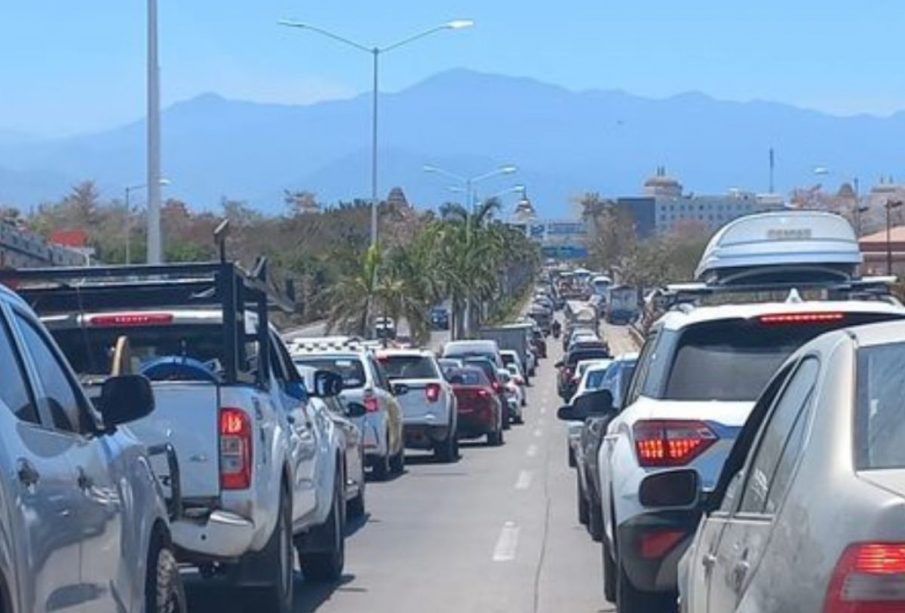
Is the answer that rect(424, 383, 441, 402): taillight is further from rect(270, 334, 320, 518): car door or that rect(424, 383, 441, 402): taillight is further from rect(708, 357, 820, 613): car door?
rect(708, 357, 820, 613): car door

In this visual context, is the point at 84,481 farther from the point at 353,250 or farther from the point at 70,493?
the point at 353,250

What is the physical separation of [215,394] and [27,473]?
15.4ft

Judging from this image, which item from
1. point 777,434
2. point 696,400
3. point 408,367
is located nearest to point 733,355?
point 696,400

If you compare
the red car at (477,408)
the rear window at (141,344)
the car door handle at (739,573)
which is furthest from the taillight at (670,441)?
the red car at (477,408)

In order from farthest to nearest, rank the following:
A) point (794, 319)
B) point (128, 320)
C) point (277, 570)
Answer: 1. point (128, 320)
2. point (277, 570)
3. point (794, 319)

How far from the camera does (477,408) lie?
114ft

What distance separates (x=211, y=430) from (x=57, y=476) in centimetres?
417

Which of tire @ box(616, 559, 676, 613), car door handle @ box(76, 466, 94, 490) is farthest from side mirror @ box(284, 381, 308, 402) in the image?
car door handle @ box(76, 466, 94, 490)

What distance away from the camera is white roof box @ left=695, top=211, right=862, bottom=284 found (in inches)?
653

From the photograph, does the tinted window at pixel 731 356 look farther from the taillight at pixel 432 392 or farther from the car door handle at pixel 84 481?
the taillight at pixel 432 392

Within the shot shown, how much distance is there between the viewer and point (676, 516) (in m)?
11.1

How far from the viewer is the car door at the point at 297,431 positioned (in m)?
13.6

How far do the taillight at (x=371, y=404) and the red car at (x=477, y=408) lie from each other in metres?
9.20

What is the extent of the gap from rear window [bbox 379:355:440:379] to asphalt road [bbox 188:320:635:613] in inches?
73.1
